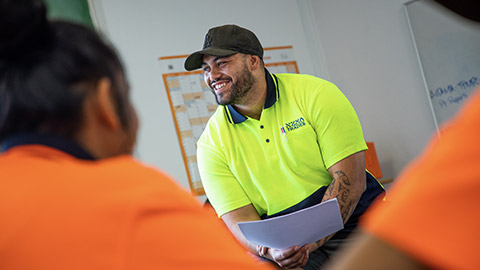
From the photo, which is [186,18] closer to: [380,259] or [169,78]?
[169,78]

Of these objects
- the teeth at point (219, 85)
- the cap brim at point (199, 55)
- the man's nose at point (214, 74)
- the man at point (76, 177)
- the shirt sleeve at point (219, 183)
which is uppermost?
the cap brim at point (199, 55)

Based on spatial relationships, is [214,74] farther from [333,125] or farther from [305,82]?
[333,125]

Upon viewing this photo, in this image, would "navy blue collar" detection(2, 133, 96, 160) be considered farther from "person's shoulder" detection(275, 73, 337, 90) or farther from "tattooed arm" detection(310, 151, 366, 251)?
"person's shoulder" detection(275, 73, 337, 90)

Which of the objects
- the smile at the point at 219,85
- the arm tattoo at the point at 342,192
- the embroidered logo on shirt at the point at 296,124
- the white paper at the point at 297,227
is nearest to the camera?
the white paper at the point at 297,227

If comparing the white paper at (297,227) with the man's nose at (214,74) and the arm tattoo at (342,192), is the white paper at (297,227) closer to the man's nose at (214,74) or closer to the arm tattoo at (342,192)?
the arm tattoo at (342,192)

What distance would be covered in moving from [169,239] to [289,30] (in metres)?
3.59

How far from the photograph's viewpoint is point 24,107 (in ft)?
2.46

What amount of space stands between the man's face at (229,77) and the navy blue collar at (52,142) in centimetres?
165

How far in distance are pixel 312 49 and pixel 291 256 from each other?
2.42 meters

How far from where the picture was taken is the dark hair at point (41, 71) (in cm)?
74

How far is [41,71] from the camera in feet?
2.44

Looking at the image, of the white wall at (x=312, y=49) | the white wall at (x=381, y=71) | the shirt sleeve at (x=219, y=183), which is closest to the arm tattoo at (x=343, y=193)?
the shirt sleeve at (x=219, y=183)

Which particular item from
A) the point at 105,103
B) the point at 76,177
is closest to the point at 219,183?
the point at 105,103

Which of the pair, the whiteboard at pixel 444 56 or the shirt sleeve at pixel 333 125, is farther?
the whiteboard at pixel 444 56
